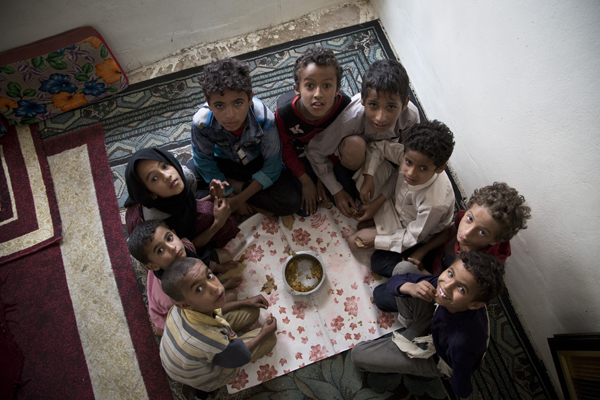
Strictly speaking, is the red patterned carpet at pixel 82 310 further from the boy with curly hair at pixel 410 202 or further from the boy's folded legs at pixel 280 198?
the boy with curly hair at pixel 410 202

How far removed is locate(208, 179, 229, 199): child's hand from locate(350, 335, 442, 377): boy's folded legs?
2.99 ft

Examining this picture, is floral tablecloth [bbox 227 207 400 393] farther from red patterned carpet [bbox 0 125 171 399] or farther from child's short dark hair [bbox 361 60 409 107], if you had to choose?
child's short dark hair [bbox 361 60 409 107]

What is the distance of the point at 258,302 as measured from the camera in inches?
63.4

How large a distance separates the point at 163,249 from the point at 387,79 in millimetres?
1065

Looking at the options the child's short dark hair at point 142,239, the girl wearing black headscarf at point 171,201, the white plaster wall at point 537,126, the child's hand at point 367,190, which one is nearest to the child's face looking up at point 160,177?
the girl wearing black headscarf at point 171,201

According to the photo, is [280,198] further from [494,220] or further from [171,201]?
[494,220]

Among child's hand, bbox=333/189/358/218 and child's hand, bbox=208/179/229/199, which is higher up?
child's hand, bbox=208/179/229/199

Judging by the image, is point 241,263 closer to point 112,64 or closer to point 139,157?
point 139,157

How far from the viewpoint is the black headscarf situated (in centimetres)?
140

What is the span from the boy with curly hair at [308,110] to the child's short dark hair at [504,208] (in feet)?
2.20

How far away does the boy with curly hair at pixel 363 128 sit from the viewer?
1.36 metres

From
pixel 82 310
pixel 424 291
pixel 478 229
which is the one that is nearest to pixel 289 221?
pixel 424 291

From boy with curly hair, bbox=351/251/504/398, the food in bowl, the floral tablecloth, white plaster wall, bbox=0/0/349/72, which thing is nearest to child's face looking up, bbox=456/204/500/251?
boy with curly hair, bbox=351/251/504/398

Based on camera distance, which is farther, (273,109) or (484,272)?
(273,109)
